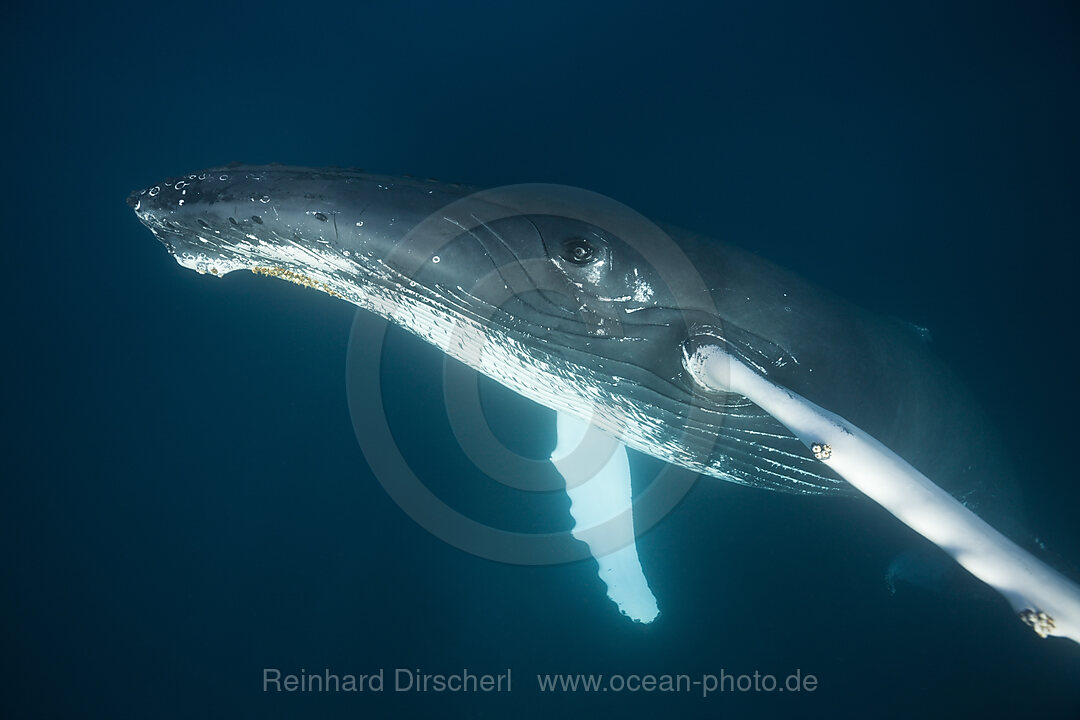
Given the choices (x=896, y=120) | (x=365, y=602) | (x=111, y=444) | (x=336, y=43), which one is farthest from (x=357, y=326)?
(x=896, y=120)

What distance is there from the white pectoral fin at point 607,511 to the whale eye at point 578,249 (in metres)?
2.85

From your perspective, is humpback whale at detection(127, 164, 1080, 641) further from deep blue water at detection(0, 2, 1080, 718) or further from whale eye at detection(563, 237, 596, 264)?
deep blue water at detection(0, 2, 1080, 718)

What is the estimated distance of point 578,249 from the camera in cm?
351

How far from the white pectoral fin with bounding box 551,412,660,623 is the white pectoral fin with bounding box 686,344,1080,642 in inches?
130

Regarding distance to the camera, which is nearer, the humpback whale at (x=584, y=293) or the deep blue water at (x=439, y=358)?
the humpback whale at (x=584, y=293)

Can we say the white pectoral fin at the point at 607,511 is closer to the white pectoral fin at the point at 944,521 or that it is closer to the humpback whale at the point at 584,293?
the humpback whale at the point at 584,293

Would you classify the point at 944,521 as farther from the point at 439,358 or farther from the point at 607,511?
the point at 439,358

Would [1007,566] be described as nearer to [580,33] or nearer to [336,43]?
[580,33]

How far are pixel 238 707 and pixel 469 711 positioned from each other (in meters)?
2.82

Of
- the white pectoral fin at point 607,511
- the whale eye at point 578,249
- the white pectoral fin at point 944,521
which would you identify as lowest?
the white pectoral fin at point 944,521

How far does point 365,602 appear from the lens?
21.8 feet

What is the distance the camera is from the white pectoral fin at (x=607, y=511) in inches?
241

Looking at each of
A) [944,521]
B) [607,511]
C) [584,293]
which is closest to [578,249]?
[584,293]

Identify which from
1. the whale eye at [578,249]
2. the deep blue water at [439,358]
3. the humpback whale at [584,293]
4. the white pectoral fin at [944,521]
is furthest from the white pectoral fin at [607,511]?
the white pectoral fin at [944,521]
